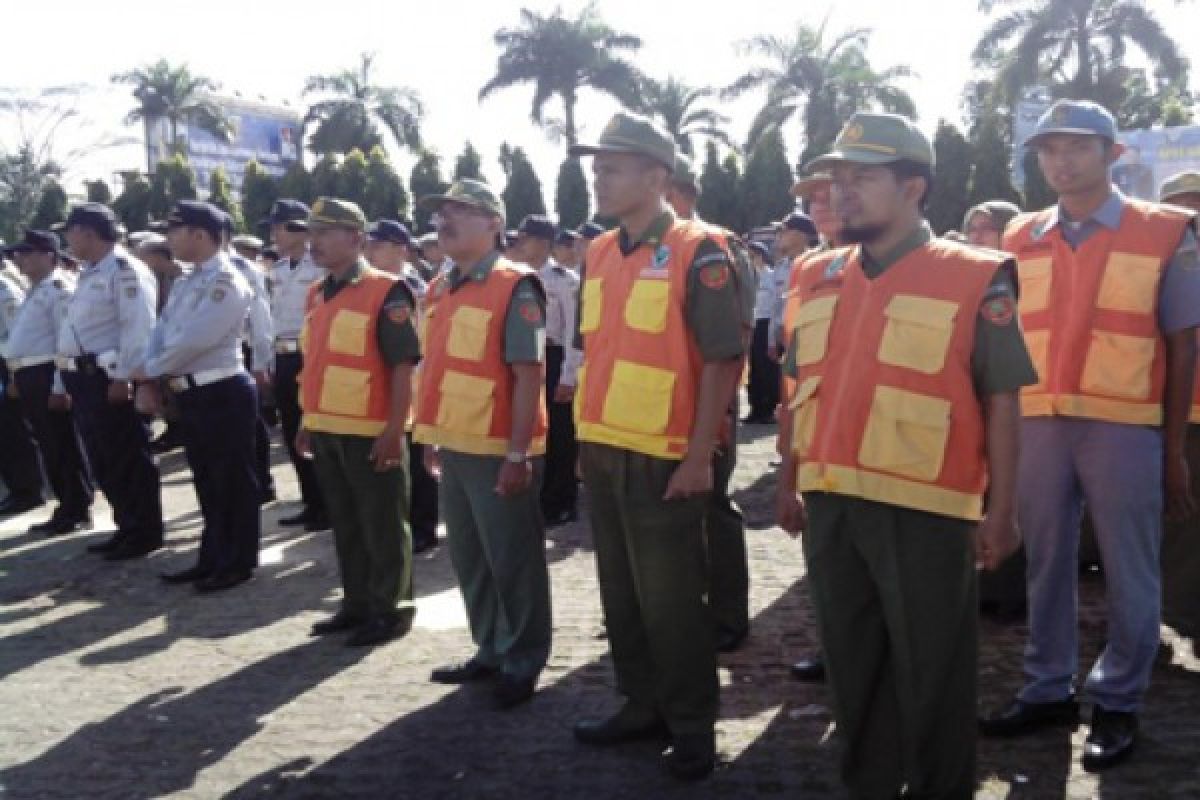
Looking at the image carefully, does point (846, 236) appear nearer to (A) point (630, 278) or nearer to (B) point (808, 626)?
(A) point (630, 278)

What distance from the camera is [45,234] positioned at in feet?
28.6

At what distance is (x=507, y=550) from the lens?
15.2 ft

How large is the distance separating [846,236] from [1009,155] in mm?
27712

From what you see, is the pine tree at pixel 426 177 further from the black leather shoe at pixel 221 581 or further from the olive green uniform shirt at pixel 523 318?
the olive green uniform shirt at pixel 523 318

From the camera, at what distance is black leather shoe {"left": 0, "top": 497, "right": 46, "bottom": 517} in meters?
9.16

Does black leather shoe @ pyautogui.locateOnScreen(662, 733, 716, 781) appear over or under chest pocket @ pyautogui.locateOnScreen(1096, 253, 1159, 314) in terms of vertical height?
under

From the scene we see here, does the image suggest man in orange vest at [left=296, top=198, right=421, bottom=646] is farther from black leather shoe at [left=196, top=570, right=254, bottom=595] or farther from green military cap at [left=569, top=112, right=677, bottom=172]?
green military cap at [left=569, top=112, right=677, bottom=172]

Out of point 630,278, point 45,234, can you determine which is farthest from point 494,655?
point 45,234

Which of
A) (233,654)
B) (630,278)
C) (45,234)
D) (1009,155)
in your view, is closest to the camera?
(630,278)

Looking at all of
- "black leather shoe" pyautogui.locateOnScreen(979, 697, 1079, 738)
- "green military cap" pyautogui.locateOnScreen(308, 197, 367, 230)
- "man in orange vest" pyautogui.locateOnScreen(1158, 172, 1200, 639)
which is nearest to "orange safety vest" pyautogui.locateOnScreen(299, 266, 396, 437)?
"green military cap" pyautogui.locateOnScreen(308, 197, 367, 230)

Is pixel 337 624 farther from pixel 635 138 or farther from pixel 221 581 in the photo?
pixel 635 138

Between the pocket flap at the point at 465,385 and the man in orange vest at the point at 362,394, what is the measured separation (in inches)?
24.5

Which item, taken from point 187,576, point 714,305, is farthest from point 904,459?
point 187,576

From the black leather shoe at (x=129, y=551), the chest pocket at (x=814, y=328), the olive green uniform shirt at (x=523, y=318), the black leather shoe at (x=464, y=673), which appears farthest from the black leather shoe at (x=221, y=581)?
the chest pocket at (x=814, y=328)
